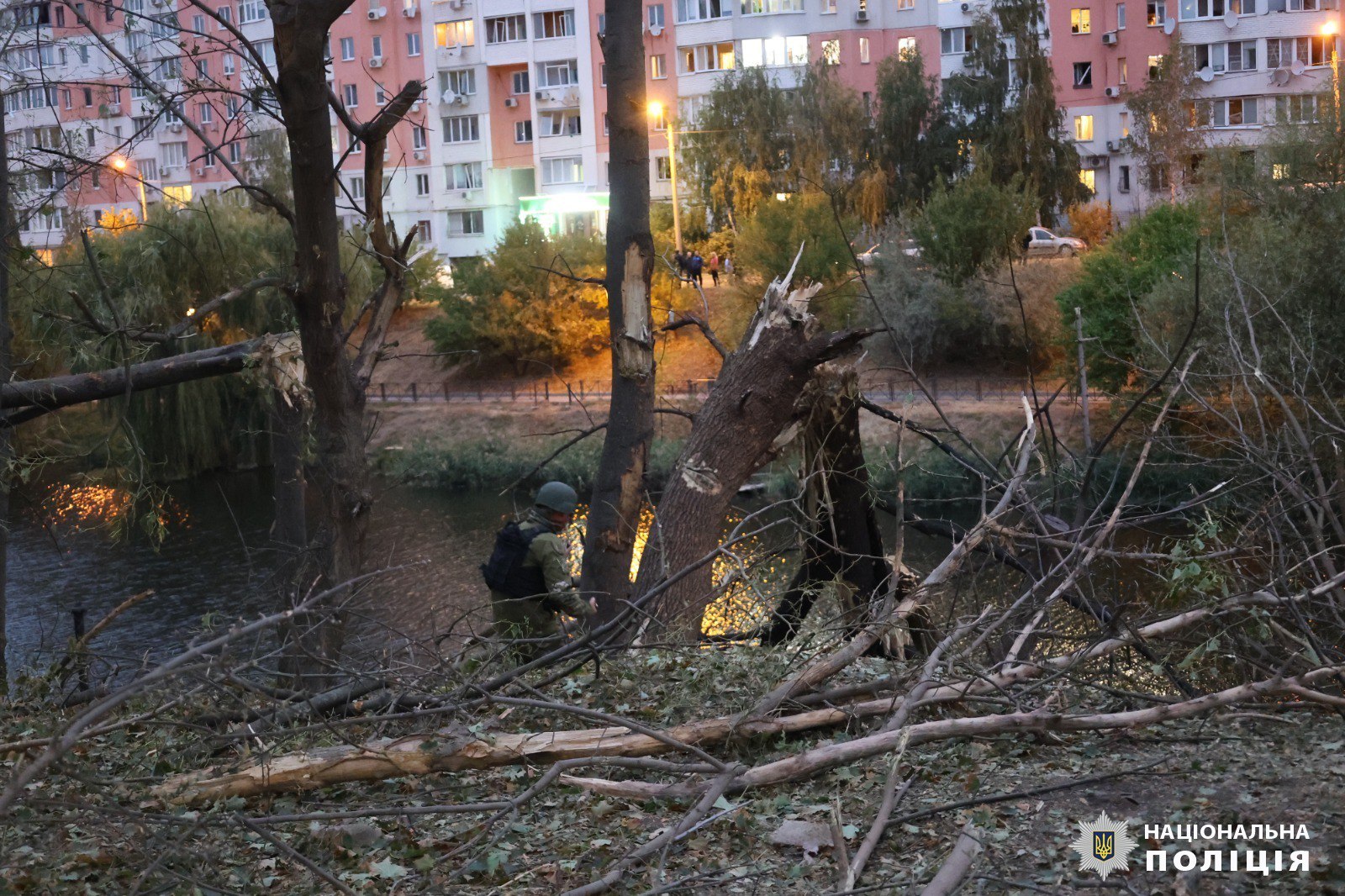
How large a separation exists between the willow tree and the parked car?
8.29ft

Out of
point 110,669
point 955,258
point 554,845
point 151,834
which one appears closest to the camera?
point 151,834

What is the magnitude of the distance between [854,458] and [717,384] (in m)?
0.87

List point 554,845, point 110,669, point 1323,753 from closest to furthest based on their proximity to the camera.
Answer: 1. point 554,845
2. point 1323,753
3. point 110,669

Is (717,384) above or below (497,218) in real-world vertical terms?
below

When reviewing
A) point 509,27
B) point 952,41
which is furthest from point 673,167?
point 952,41

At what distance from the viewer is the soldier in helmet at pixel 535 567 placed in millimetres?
6816

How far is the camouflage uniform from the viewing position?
6.59 meters

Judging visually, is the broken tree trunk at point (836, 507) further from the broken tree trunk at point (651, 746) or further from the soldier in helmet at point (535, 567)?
the broken tree trunk at point (651, 746)

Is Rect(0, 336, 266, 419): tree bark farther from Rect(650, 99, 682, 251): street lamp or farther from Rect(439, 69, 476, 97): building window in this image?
Rect(439, 69, 476, 97): building window

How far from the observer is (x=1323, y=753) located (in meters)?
4.28

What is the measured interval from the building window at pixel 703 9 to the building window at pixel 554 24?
164 inches

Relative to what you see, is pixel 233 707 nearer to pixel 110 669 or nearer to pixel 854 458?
pixel 110 669

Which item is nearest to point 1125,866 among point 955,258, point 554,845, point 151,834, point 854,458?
point 554,845

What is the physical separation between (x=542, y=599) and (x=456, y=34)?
45.5 metres
